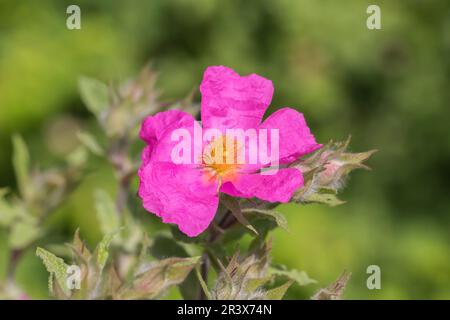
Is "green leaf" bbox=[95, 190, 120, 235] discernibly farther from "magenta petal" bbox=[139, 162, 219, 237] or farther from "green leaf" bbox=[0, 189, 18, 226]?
"magenta petal" bbox=[139, 162, 219, 237]

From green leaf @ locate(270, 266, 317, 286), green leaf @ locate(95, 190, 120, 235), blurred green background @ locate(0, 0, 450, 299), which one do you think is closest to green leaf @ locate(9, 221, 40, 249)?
green leaf @ locate(95, 190, 120, 235)

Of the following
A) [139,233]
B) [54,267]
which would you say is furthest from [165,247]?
[54,267]

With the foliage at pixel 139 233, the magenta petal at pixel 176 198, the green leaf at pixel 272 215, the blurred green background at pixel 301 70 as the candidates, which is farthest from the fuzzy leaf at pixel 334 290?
the blurred green background at pixel 301 70

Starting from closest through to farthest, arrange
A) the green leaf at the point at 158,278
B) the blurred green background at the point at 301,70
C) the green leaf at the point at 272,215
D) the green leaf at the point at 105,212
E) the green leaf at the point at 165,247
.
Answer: the green leaf at the point at 272,215
the green leaf at the point at 158,278
the green leaf at the point at 165,247
the green leaf at the point at 105,212
the blurred green background at the point at 301,70

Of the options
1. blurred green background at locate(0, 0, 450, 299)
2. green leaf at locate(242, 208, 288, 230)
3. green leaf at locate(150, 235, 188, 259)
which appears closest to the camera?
green leaf at locate(242, 208, 288, 230)

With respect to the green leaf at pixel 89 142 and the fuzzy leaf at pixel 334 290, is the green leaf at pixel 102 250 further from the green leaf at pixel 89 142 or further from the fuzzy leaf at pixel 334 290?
the green leaf at pixel 89 142

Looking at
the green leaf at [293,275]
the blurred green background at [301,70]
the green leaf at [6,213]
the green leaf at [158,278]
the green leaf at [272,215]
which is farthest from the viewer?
the blurred green background at [301,70]

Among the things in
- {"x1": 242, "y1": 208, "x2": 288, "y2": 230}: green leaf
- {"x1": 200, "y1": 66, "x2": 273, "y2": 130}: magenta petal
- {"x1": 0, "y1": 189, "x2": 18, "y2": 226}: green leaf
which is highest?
{"x1": 200, "y1": 66, "x2": 273, "y2": 130}: magenta petal
